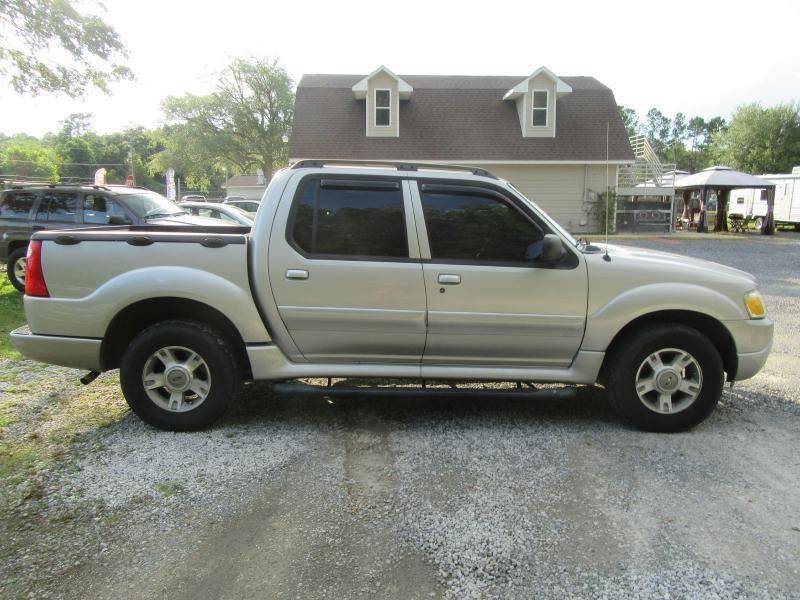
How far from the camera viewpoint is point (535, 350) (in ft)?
13.4

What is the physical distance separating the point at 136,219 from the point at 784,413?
28.8ft

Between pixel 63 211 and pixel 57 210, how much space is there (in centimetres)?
15

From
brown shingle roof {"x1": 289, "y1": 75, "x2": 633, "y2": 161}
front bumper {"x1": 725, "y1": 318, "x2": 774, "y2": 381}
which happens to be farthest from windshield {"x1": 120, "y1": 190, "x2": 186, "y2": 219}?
brown shingle roof {"x1": 289, "y1": 75, "x2": 633, "y2": 161}

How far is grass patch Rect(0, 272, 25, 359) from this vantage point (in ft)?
20.2

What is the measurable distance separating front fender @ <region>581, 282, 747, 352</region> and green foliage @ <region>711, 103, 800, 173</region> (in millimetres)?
45942

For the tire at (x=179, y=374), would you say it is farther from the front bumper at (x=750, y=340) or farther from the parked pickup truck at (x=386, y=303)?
the front bumper at (x=750, y=340)

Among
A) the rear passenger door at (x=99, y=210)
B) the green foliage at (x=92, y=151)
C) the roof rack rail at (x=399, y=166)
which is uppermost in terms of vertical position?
the green foliage at (x=92, y=151)

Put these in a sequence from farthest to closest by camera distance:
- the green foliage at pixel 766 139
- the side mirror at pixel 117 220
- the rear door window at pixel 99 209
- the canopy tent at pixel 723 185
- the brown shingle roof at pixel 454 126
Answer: the green foliage at pixel 766 139
the brown shingle roof at pixel 454 126
the canopy tent at pixel 723 185
the rear door window at pixel 99 209
the side mirror at pixel 117 220

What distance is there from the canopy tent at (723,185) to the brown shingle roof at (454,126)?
11.1 ft

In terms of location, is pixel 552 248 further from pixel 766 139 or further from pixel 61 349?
pixel 766 139

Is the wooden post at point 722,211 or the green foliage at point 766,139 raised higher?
the green foliage at point 766,139

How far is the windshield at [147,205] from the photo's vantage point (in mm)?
8984

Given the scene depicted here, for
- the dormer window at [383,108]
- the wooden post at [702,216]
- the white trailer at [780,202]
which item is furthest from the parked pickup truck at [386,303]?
the white trailer at [780,202]

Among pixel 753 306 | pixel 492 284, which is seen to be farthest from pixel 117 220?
pixel 753 306
